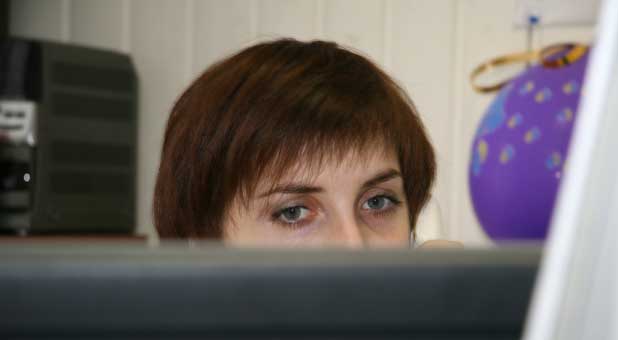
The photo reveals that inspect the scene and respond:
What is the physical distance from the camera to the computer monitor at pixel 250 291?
0.17 metres

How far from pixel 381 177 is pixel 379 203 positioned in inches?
1.5

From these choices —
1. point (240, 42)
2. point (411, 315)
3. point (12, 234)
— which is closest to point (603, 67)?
point (411, 315)

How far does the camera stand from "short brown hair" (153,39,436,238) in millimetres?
779

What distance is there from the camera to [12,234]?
5.95 ft

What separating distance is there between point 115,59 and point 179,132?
48.2 inches

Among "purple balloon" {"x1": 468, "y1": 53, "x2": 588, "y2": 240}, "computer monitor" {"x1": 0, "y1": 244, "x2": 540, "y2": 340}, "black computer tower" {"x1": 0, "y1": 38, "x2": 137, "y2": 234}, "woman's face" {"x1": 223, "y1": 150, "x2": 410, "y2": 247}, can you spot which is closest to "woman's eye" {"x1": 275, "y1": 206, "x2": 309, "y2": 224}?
"woman's face" {"x1": 223, "y1": 150, "x2": 410, "y2": 247}

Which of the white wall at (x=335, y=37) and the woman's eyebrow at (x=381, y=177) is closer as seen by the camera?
the woman's eyebrow at (x=381, y=177)

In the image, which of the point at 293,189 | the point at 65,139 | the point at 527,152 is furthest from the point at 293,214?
the point at 65,139

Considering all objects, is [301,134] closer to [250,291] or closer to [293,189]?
[293,189]

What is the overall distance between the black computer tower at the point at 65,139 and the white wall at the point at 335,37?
0.21 metres

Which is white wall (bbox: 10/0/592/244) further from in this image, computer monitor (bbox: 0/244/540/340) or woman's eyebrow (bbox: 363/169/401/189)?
computer monitor (bbox: 0/244/540/340)

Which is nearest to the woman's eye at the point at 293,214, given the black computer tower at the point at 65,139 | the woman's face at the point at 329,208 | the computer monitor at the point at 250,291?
the woman's face at the point at 329,208

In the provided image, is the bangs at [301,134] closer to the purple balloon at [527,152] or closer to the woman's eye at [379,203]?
the woman's eye at [379,203]

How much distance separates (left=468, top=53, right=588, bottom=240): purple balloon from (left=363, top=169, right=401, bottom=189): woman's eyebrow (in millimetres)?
652
